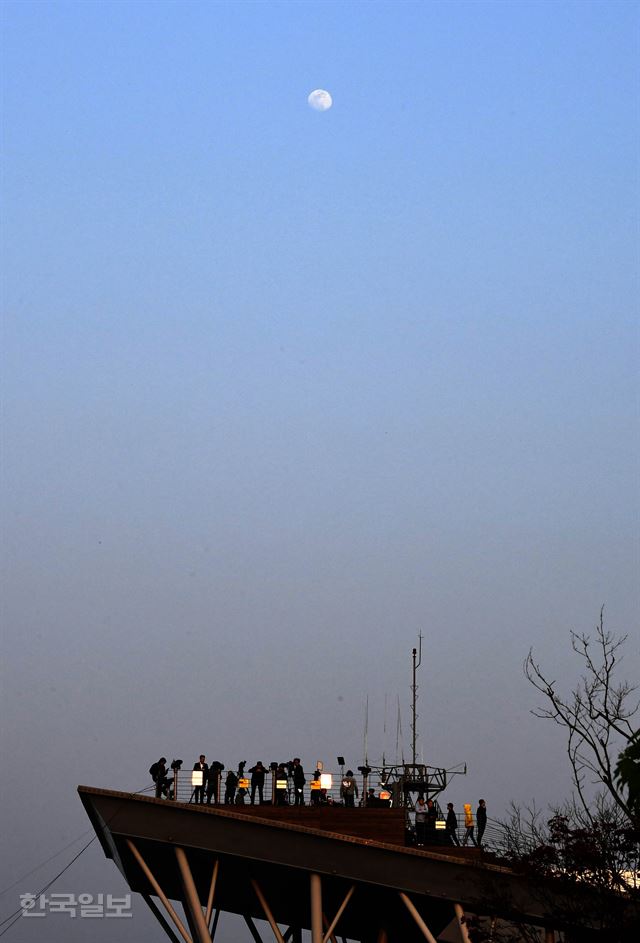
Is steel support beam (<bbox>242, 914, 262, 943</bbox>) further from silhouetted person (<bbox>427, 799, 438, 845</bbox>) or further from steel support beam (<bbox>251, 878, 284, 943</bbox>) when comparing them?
silhouetted person (<bbox>427, 799, 438, 845</bbox>)

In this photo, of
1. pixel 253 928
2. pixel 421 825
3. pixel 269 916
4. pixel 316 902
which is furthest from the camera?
pixel 253 928

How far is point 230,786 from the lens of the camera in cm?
3809

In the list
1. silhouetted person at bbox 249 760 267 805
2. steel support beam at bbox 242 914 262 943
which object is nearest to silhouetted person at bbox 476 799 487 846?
silhouetted person at bbox 249 760 267 805

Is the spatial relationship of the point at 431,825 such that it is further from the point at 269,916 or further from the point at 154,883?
the point at 154,883

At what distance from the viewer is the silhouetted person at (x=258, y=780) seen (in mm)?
37666

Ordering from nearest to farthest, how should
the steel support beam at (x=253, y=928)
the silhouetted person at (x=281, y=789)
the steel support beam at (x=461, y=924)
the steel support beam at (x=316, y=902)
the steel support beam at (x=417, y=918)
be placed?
the steel support beam at (x=461, y=924) → the steel support beam at (x=417, y=918) → the steel support beam at (x=316, y=902) → the silhouetted person at (x=281, y=789) → the steel support beam at (x=253, y=928)

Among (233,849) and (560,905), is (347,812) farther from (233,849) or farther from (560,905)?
(560,905)

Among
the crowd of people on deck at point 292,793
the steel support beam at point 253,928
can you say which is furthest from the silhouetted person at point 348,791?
the steel support beam at point 253,928

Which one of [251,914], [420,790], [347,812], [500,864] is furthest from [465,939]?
[251,914]

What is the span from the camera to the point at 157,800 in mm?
35125

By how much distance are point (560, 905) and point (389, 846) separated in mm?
5161

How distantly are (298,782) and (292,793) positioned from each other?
1.21 feet

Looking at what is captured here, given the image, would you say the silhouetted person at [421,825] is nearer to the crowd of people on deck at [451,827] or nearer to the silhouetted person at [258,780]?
the crowd of people on deck at [451,827]

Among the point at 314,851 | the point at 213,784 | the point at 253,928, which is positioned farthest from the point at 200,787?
the point at 253,928
